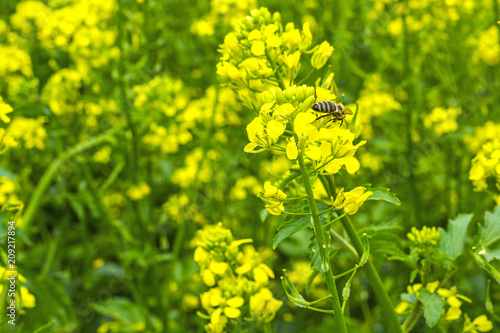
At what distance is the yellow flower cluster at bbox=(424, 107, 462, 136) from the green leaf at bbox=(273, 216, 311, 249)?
1931 millimetres

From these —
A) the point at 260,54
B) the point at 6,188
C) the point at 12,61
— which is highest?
the point at 260,54

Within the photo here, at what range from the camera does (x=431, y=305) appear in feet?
4.84

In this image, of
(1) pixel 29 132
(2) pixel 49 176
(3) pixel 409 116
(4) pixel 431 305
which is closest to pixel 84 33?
(1) pixel 29 132

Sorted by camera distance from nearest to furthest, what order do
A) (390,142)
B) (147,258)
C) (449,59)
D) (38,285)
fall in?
1. (38,285)
2. (147,258)
3. (390,142)
4. (449,59)

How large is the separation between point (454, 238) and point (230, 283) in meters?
0.68

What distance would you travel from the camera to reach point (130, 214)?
10.9 ft

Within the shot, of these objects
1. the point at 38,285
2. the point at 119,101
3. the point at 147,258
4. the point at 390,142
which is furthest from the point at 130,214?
the point at 390,142

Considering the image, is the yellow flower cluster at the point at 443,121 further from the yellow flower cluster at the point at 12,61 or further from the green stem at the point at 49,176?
the yellow flower cluster at the point at 12,61

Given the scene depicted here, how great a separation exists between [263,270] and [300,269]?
1.45 m

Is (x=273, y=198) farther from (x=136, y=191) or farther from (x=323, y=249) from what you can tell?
(x=136, y=191)

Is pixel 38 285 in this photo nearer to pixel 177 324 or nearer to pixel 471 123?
pixel 177 324

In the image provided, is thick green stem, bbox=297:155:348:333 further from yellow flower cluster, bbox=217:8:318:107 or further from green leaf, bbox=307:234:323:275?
yellow flower cluster, bbox=217:8:318:107

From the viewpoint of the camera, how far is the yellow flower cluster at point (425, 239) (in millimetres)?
1608

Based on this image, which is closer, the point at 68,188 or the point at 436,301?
the point at 436,301
